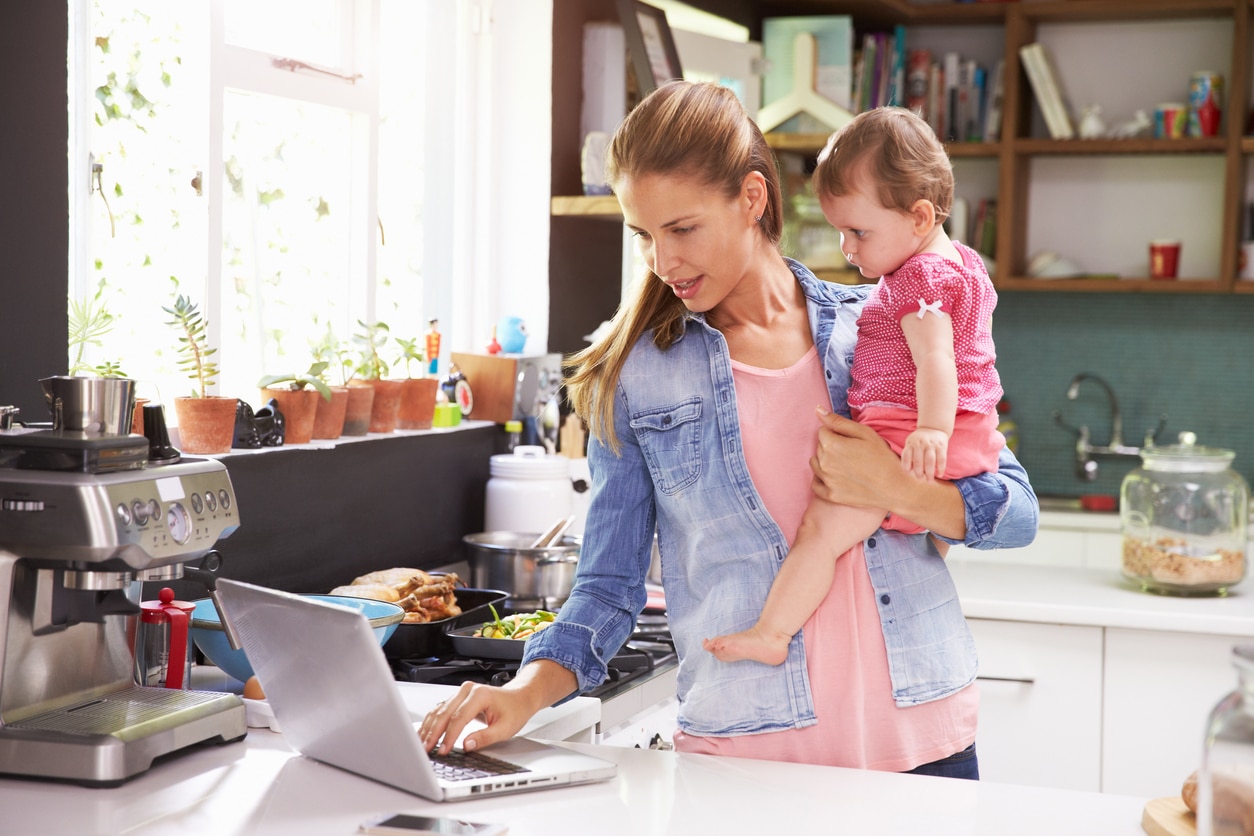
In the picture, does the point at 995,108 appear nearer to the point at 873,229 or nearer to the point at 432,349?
the point at 432,349

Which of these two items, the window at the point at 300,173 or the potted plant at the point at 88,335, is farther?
the window at the point at 300,173

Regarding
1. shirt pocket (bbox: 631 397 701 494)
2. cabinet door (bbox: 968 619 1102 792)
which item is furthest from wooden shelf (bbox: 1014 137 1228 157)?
shirt pocket (bbox: 631 397 701 494)

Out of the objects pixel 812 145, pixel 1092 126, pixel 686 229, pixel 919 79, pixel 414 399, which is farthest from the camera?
pixel 919 79

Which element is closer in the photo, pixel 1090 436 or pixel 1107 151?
pixel 1107 151

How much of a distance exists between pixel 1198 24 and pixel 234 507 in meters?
4.10

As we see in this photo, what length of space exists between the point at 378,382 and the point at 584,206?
0.82 metres

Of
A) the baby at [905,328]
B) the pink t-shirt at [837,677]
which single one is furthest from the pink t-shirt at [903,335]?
the pink t-shirt at [837,677]

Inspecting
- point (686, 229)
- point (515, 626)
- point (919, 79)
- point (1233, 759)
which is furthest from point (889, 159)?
point (919, 79)

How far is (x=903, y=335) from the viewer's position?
1729 mm

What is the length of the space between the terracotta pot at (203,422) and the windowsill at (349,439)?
0.03 metres

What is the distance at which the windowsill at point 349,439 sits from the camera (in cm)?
242

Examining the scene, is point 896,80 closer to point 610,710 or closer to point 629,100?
point 629,100

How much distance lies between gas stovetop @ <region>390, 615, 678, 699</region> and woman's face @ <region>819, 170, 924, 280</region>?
84 cm

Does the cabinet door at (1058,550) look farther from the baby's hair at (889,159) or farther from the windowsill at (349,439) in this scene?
the baby's hair at (889,159)
